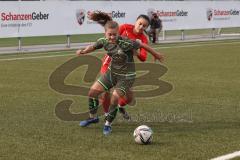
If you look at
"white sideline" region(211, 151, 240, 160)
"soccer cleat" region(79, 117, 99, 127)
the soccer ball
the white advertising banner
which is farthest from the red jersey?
the white advertising banner

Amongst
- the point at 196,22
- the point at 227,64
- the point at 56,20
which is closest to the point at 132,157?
the point at 227,64

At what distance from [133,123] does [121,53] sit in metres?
1.44

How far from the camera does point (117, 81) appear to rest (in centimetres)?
877

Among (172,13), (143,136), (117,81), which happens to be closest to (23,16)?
(172,13)

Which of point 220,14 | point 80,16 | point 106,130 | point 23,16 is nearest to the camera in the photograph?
point 106,130

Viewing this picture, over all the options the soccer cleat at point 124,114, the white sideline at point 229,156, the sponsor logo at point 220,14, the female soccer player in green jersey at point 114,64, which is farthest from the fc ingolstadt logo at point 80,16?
the white sideline at point 229,156

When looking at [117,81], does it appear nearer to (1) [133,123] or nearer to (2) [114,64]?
(2) [114,64]

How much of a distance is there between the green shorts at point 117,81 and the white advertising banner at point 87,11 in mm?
16069

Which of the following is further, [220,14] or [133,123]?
[220,14]

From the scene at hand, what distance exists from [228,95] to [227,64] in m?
7.01

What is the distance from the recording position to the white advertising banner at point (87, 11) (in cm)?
2475

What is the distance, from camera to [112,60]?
28.6ft

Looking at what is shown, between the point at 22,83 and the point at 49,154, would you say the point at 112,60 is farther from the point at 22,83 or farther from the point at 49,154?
the point at 22,83

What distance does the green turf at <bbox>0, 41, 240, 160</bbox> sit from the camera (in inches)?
287
